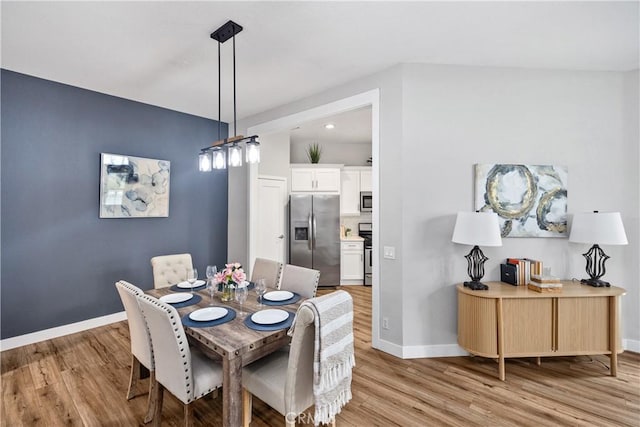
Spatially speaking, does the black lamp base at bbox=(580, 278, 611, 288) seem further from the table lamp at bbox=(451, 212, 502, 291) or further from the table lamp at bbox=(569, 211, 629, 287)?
the table lamp at bbox=(451, 212, 502, 291)

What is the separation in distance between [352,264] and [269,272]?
282 centimetres

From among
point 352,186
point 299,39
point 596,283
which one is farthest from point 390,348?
point 352,186

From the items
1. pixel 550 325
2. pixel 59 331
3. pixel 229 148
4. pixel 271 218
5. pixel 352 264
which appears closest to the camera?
pixel 229 148

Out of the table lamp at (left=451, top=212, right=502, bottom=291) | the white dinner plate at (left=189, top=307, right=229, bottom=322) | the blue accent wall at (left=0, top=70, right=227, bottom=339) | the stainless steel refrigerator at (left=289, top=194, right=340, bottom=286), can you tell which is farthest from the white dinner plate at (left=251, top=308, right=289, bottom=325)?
the stainless steel refrigerator at (left=289, top=194, right=340, bottom=286)

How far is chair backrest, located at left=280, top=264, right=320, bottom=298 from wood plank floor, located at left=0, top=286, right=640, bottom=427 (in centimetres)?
83

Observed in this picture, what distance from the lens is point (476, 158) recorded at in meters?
2.79

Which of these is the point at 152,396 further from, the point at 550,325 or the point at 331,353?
the point at 550,325

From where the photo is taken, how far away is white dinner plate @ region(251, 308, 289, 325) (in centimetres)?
179

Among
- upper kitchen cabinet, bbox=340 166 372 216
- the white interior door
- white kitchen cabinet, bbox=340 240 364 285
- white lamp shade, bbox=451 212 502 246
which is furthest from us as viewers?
upper kitchen cabinet, bbox=340 166 372 216

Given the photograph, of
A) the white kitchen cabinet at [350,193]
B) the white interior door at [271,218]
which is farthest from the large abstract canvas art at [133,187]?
the white kitchen cabinet at [350,193]

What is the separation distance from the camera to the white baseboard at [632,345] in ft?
9.17

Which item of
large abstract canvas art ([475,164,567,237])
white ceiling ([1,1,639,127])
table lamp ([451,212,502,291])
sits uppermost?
white ceiling ([1,1,639,127])

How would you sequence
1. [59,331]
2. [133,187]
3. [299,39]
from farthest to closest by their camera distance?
[133,187]
[59,331]
[299,39]

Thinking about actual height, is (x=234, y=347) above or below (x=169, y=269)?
below
